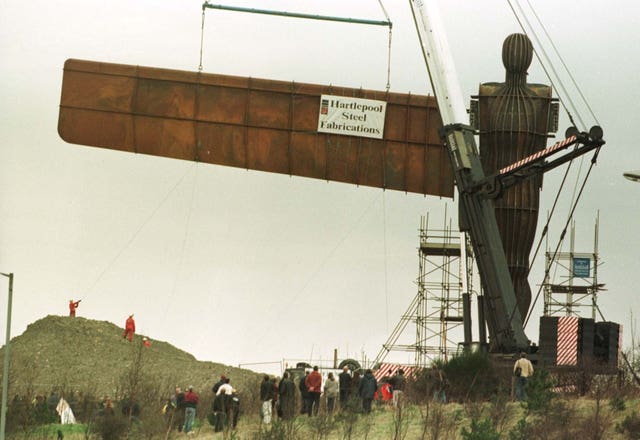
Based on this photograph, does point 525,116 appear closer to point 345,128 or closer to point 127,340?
point 345,128

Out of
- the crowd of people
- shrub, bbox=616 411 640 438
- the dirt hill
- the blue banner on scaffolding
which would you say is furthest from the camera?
the dirt hill

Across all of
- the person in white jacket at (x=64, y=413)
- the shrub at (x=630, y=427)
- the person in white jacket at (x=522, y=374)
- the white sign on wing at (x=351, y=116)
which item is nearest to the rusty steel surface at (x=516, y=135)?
the white sign on wing at (x=351, y=116)

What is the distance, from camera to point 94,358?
69.0 m

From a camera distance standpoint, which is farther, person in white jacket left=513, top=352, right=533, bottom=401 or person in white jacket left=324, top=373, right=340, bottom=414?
person in white jacket left=324, top=373, right=340, bottom=414

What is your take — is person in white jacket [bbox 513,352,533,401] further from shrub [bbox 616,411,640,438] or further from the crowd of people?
shrub [bbox 616,411,640,438]

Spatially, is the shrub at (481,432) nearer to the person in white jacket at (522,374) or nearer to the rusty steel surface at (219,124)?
the person in white jacket at (522,374)

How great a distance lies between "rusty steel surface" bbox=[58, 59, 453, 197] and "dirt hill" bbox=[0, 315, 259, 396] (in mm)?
13699

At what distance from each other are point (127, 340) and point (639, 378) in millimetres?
38597

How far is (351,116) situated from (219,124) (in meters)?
4.54

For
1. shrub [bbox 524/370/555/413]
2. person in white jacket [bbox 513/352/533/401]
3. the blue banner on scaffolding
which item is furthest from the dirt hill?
shrub [bbox 524/370/555/413]

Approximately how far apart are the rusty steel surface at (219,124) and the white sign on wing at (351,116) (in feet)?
0.82

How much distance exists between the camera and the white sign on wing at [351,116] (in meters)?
51.5

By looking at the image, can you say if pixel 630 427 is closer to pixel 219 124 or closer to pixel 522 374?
pixel 522 374

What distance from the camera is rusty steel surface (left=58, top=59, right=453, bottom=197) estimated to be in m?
51.8
